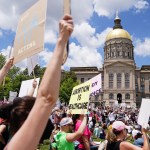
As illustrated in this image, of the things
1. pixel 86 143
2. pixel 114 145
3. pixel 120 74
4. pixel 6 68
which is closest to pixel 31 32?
pixel 6 68

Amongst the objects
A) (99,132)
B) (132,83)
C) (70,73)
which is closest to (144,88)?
(132,83)

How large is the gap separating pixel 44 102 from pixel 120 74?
81.9 metres

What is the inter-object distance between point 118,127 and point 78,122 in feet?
6.29

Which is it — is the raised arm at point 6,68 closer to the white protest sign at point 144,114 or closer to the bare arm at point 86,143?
the white protest sign at point 144,114

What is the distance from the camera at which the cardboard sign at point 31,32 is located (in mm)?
2168

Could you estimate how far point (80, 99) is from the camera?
4727 mm

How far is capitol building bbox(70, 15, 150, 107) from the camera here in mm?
82125

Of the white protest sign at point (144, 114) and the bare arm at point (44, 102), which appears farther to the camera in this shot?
the white protest sign at point (144, 114)

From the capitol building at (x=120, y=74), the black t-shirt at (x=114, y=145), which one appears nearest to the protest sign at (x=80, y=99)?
the black t-shirt at (x=114, y=145)

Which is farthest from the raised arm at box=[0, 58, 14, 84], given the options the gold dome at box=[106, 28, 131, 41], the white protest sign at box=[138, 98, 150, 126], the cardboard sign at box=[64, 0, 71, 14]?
the gold dome at box=[106, 28, 131, 41]

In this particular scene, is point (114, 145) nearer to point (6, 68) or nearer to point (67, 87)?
point (6, 68)

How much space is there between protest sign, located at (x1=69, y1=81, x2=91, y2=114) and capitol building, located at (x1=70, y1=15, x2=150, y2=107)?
7507 cm

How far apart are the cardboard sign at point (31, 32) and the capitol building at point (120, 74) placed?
77.6 meters

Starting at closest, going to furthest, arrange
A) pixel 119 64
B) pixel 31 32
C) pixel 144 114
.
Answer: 1. pixel 31 32
2. pixel 144 114
3. pixel 119 64
